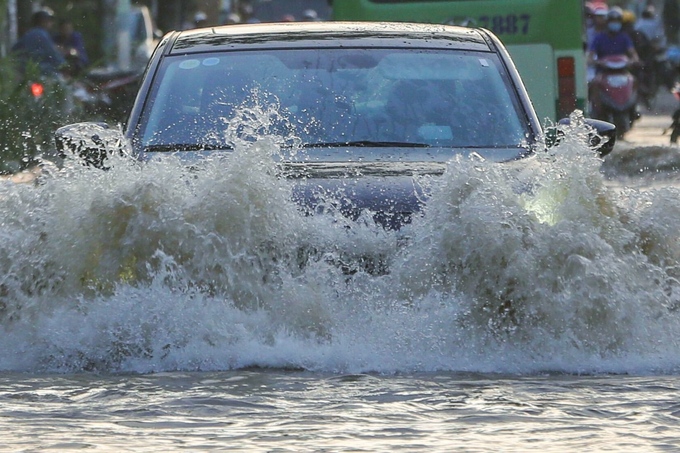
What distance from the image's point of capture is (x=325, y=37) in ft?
23.4

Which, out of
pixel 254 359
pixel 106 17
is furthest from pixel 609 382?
pixel 106 17

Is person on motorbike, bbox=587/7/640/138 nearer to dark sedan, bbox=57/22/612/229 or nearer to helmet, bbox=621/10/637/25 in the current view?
helmet, bbox=621/10/637/25

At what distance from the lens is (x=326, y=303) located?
5.49m

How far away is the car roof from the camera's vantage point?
707cm

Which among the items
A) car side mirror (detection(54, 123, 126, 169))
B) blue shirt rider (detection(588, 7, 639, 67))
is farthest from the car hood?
blue shirt rider (detection(588, 7, 639, 67))

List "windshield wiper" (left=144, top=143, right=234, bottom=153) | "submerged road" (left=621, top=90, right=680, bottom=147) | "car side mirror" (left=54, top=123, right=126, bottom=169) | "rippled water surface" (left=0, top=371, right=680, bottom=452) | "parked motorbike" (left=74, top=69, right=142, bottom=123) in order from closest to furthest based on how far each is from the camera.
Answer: "rippled water surface" (left=0, top=371, right=680, bottom=452), "car side mirror" (left=54, top=123, right=126, bottom=169), "windshield wiper" (left=144, top=143, right=234, bottom=153), "parked motorbike" (left=74, top=69, right=142, bottom=123), "submerged road" (left=621, top=90, right=680, bottom=147)

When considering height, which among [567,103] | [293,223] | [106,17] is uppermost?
[106,17]

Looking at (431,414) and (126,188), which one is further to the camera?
(126,188)

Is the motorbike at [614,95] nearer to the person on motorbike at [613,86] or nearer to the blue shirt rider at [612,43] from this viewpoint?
the person on motorbike at [613,86]

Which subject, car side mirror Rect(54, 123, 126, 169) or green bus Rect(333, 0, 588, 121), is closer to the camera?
car side mirror Rect(54, 123, 126, 169)

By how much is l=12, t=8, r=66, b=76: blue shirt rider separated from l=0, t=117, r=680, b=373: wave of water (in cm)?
1064

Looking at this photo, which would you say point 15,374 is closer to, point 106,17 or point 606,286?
point 606,286

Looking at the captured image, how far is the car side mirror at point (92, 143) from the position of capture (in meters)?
6.22

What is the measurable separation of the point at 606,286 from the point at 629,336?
19 cm
